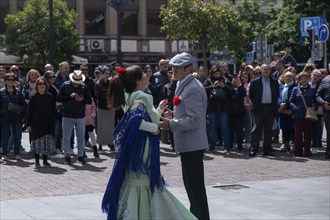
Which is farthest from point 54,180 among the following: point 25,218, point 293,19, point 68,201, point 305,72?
point 293,19

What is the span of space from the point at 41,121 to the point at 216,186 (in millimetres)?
4247

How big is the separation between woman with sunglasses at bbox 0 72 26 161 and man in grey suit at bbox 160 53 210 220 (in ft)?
26.7

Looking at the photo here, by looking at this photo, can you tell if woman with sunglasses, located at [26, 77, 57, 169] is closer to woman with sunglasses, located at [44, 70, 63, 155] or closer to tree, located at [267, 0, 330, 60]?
woman with sunglasses, located at [44, 70, 63, 155]

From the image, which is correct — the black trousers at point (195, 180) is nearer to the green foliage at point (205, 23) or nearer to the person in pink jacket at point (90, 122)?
the person in pink jacket at point (90, 122)

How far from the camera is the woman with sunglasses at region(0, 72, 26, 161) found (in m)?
15.0

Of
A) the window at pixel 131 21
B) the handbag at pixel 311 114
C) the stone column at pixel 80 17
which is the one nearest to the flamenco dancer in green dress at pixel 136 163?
the handbag at pixel 311 114

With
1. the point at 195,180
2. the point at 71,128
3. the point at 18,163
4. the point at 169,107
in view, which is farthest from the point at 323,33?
the point at 195,180

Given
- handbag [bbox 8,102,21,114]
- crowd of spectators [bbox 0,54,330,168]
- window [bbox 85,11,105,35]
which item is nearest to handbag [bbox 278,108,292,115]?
crowd of spectators [bbox 0,54,330,168]

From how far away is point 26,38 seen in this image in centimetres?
4491

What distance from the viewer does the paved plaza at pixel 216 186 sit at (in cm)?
948

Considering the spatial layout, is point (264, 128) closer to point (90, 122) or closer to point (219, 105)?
point (219, 105)

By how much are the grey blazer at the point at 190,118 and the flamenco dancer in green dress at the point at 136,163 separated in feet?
1.41

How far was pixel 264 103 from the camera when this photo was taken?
15.4 metres

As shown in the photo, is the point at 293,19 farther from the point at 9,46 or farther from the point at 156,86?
→ the point at 156,86
